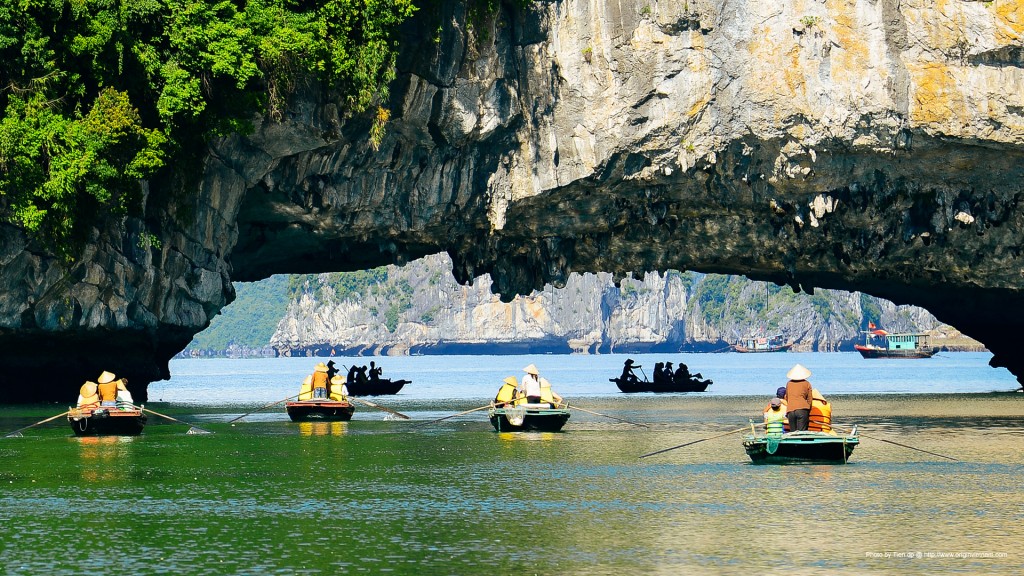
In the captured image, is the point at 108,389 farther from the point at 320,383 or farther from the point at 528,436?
the point at 528,436

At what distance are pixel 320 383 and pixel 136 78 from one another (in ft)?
30.6

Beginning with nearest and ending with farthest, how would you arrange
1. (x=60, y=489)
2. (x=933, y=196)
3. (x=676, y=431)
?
(x=60, y=489), (x=676, y=431), (x=933, y=196)

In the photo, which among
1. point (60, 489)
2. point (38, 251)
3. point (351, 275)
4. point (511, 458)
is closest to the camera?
point (60, 489)

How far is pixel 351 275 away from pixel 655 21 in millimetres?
151308

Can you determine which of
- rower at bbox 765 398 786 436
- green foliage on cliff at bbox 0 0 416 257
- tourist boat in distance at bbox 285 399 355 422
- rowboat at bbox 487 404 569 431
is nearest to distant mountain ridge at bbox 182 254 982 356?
tourist boat in distance at bbox 285 399 355 422

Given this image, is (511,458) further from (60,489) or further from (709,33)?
(709,33)

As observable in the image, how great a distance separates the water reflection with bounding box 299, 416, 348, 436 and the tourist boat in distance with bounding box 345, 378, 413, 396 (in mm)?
19861

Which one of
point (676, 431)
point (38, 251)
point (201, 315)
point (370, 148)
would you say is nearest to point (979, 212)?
point (676, 431)

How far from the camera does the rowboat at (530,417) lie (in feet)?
103

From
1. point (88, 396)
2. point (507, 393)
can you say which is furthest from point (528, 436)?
point (88, 396)

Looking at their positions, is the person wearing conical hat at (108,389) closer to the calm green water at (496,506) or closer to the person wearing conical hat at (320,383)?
the calm green water at (496,506)

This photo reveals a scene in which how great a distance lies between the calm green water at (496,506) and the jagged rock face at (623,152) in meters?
9.21

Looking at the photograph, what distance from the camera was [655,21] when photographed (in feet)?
121

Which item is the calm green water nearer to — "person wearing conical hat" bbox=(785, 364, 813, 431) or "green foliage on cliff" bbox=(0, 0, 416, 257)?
"person wearing conical hat" bbox=(785, 364, 813, 431)
